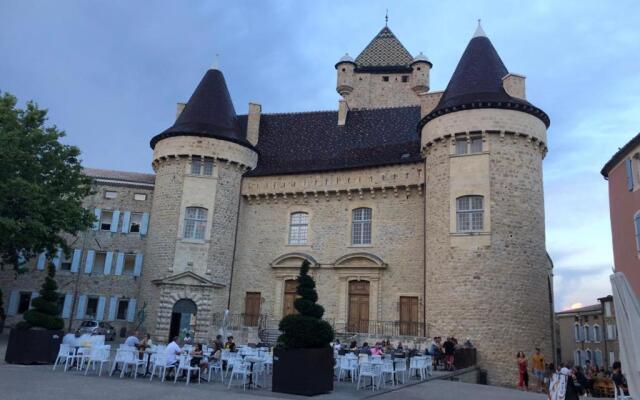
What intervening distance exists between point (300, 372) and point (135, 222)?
2001 cm

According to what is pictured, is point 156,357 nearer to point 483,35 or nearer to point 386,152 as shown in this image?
point 386,152

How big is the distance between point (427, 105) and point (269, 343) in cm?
1268

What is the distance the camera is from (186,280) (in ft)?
75.3

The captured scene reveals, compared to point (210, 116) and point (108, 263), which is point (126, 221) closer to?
point (108, 263)

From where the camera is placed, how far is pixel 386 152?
24.1 m

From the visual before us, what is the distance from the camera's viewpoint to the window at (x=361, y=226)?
75.3ft

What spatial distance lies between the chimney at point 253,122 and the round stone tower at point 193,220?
58.7 inches

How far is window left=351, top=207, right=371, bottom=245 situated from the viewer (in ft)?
75.3

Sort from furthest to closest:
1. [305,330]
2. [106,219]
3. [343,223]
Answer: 1. [106,219]
2. [343,223]
3. [305,330]

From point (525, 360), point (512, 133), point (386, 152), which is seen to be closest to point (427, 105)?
point (386, 152)

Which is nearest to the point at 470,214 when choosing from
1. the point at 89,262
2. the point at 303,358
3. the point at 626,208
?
the point at 626,208

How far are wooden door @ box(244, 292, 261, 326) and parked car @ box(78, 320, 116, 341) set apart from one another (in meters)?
6.47

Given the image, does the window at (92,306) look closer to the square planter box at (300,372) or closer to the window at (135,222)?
the window at (135,222)

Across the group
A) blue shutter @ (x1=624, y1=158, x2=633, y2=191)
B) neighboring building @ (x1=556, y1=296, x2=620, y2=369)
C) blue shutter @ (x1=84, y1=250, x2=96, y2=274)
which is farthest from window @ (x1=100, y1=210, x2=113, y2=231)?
neighboring building @ (x1=556, y1=296, x2=620, y2=369)
